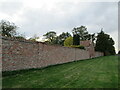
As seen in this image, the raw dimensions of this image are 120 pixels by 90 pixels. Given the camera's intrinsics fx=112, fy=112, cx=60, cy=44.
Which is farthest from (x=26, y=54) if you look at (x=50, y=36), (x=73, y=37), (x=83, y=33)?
(x=83, y=33)

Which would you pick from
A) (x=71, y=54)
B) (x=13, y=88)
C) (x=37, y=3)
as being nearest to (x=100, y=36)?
(x=71, y=54)

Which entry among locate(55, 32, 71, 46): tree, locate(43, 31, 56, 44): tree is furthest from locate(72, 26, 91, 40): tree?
locate(43, 31, 56, 44): tree

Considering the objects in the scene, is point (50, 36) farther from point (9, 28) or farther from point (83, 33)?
point (9, 28)

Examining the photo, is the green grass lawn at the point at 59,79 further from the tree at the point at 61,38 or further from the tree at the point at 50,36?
the tree at the point at 61,38

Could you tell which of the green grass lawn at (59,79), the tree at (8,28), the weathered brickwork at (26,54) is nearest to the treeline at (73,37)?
the tree at (8,28)

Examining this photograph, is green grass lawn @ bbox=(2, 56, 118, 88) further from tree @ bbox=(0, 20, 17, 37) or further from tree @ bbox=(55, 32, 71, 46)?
tree @ bbox=(55, 32, 71, 46)

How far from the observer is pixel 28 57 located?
743cm

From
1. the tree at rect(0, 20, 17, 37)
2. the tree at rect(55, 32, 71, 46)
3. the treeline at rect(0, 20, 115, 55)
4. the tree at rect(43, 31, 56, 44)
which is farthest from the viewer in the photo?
the tree at rect(55, 32, 71, 46)

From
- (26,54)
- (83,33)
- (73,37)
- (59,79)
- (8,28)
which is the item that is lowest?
(59,79)

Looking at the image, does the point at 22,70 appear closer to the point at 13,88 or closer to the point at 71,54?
the point at 13,88

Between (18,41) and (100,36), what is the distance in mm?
42105

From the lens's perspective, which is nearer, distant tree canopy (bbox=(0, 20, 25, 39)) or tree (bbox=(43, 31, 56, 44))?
distant tree canopy (bbox=(0, 20, 25, 39))

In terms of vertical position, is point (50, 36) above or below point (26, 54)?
above

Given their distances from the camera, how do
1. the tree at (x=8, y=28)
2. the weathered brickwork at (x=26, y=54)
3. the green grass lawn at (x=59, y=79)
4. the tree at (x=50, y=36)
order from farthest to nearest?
the tree at (x=50, y=36) < the tree at (x=8, y=28) < the weathered brickwork at (x=26, y=54) < the green grass lawn at (x=59, y=79)
